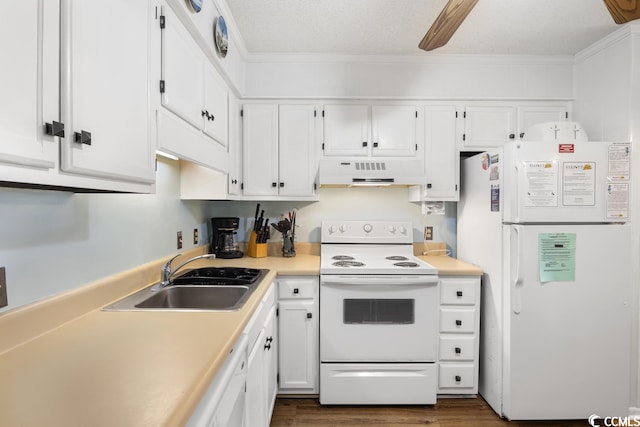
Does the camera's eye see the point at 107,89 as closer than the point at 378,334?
Yes

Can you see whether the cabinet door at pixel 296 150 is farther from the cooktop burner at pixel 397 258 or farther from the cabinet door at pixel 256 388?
the cabinet door at pixel 256 388

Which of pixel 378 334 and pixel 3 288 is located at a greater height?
pixel 3 288

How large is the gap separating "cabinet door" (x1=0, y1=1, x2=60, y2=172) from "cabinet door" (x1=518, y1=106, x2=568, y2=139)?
9.20ft

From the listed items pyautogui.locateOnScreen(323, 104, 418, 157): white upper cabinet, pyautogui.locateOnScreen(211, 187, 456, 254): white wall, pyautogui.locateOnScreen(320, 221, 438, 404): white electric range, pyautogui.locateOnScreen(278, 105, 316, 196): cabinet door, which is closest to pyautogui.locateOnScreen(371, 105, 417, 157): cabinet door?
pyautogui.locateOnScreen(323, 104, 418, 157): white upper cabinet

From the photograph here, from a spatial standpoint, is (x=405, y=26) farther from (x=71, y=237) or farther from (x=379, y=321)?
(x=71, y=237)

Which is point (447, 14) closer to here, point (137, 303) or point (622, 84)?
point (622, 84)

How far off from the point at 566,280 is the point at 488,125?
48.4 inches

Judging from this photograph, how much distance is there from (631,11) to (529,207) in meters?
1.00

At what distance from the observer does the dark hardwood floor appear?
2.01 meters

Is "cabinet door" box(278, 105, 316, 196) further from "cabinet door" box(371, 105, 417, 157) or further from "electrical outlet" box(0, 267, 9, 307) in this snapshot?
"electrical outlet" box(0, 267, 9, 307)

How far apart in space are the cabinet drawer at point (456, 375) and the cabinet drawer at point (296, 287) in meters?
1.01

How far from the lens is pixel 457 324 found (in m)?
2.21

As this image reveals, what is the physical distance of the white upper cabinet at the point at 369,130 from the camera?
252cm

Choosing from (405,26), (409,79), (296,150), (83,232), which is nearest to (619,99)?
(409,79)
